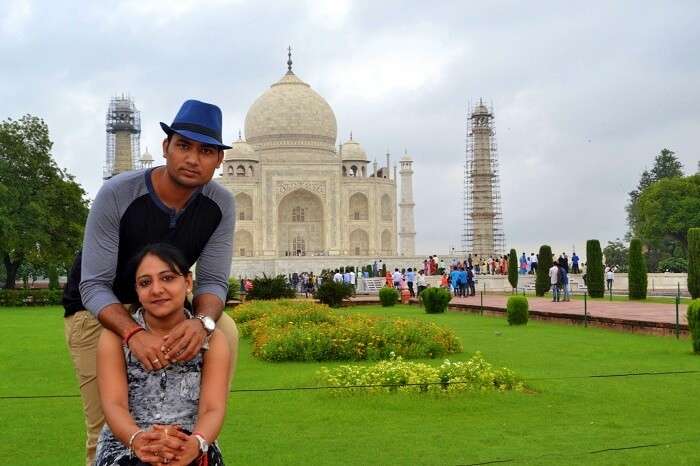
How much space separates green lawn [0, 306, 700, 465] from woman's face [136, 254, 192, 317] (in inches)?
66.7

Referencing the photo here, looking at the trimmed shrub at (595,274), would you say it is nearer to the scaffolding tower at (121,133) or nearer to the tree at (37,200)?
the tree at (37,200)

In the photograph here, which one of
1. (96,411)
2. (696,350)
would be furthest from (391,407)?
(696,350)

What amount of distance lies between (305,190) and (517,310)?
2786cm

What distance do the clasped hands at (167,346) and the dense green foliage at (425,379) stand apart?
3.30m

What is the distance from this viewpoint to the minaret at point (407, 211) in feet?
137

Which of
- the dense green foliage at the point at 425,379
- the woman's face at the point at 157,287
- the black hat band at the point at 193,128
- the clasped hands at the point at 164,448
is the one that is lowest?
the dense green foliage at the point at 425,379

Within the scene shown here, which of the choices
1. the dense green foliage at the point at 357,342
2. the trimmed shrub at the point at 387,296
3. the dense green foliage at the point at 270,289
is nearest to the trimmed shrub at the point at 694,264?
the trimmed shrub at the point at 387,296

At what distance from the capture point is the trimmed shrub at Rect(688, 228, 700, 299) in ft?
55.0

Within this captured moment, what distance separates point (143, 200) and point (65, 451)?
2218 millimetres

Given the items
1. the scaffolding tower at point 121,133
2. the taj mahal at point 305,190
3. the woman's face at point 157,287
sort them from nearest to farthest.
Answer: the woman's face at point 157,287 → the taj mahal at point 305,190 → the scaffolding tower at point 121,133

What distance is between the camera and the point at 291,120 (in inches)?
1633

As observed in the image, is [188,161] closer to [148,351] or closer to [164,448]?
[148,351]

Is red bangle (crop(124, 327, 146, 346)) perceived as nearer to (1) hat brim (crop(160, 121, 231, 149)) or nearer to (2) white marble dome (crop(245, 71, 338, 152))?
(1) hat brim (crop(160, 121, 231, 149))

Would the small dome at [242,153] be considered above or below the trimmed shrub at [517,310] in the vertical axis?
above
